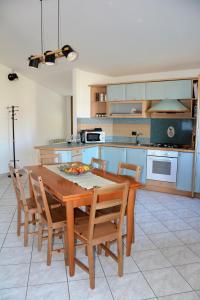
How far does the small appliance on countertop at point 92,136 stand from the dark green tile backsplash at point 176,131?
1.08m

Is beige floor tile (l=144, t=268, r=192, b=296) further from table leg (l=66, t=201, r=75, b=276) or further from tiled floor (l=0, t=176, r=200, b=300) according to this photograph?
table leg (l=66, t=201, r=75, b=276)

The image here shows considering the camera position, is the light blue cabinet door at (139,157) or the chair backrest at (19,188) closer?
the chair backrest at (19,188)

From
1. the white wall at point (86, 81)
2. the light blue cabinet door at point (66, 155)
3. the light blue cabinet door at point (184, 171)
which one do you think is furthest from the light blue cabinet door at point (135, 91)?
the light blue cabinet door at point (66, 155)

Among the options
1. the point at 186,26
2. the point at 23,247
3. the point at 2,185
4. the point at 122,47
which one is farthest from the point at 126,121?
the point at 23,247

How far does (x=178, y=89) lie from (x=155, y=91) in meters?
0.43

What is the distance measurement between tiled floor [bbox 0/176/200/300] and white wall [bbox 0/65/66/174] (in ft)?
9.75

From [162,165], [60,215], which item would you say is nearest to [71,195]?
[60,215]

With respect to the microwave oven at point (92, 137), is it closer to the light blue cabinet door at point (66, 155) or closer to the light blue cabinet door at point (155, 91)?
the light blue cabinet door at point (66, 155)

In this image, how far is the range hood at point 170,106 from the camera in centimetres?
438

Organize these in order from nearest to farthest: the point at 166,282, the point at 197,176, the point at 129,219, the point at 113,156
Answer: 1. the point at 166,282
2. the point at 129,219
3. the point at 197,176
4. the point at 113,156

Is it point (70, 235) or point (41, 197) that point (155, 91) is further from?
point (70, 235)

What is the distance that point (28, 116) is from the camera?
6254 mm

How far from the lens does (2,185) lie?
4934 millimetres

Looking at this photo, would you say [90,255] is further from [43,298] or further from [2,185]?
[2,185]
